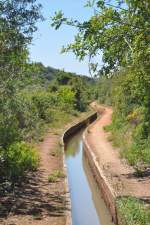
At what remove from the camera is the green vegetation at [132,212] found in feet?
35.9

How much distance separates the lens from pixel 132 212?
11.5 m

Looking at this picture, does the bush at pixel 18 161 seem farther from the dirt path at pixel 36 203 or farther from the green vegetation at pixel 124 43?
the green vegetation at pixel 124 43

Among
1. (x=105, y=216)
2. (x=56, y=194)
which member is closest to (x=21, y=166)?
(x=56, y=194)

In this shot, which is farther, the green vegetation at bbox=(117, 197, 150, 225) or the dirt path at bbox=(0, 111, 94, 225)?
the dirt path at bbox=(0, 111, 94, 225)

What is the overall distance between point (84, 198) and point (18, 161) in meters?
4.14

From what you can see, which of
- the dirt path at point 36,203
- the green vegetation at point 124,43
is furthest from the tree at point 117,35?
the dirt path at point 36,203

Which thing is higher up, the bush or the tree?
the tree

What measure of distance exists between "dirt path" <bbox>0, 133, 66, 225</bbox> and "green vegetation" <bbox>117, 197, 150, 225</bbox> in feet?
5.02

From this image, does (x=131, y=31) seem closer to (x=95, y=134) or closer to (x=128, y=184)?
(x=128, y=184)

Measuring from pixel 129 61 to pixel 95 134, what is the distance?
2717cm

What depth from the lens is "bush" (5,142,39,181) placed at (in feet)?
50.1

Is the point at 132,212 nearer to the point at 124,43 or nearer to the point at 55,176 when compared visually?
the point at 124,43

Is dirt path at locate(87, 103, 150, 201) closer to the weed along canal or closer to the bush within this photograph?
the weed along canal

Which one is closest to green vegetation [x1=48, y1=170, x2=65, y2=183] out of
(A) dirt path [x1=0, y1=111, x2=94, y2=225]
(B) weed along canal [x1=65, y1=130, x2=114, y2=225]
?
(A) dirt path [x1=0, y1=111, x2=94, y2=225]
